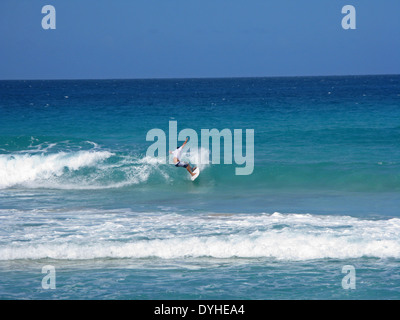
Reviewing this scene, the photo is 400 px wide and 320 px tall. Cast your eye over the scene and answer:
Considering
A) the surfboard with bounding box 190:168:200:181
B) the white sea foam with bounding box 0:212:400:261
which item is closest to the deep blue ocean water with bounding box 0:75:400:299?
the white sea foam with bounding box 0:212:400:261

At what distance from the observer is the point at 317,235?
12.2 m

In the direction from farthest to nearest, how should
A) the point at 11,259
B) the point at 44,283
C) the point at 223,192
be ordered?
the point at 223,192, the point at 11,259, the point at 44,283

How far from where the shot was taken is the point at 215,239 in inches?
472

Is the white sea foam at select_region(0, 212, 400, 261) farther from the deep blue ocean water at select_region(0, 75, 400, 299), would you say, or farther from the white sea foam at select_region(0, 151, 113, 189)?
the white sea foam at select_region(0, 151, 113, 189)

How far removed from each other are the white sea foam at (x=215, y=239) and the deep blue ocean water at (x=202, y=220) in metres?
0.03

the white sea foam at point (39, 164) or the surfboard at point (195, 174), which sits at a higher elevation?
the white sea foam at point (39, 164)

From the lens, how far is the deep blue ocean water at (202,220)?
9.73 meters

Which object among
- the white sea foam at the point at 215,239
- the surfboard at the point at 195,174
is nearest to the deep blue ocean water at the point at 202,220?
the white sea foam at the point at 215,239

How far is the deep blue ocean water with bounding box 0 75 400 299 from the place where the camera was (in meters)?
9.73

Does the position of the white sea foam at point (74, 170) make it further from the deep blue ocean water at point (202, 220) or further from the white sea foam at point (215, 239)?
the white sea foam at point (215, 239)

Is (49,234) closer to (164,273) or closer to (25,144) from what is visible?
(164,273)

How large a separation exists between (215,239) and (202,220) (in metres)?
2.23
